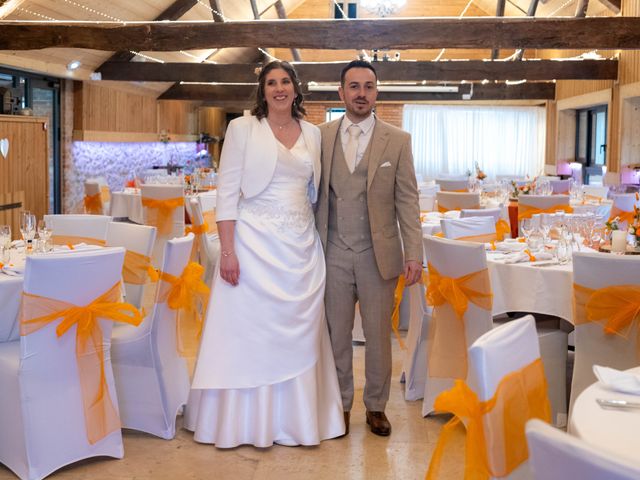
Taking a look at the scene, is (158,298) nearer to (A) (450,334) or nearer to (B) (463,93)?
(A) (450,334)

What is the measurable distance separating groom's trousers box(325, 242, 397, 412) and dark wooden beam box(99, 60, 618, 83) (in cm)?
1056

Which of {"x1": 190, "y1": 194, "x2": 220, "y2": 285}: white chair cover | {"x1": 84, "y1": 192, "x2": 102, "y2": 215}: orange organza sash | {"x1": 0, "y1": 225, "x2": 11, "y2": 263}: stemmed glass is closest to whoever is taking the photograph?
{"x1": 0, "y1": 225, "x2": 11, "y2": 263}: stemmed glass

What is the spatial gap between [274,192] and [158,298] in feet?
2.54

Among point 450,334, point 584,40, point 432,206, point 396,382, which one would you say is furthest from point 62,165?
point 450,334

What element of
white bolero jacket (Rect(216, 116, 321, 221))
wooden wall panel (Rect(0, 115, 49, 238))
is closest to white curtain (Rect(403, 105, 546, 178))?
wooden wall panel (Rect(0, 115, 49, 238))

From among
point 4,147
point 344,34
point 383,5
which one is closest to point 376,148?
point 344,34

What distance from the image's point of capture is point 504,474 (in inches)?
81.4

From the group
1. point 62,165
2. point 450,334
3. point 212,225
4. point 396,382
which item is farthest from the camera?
point 62,165

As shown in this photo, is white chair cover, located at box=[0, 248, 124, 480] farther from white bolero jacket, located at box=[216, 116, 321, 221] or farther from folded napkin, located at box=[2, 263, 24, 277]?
white bolero jacket, located at box=[216, 116, 321, 221]

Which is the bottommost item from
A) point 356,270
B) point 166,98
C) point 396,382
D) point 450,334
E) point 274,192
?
point 396,382

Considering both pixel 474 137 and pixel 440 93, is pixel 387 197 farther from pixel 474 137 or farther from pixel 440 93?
pixel 474 137

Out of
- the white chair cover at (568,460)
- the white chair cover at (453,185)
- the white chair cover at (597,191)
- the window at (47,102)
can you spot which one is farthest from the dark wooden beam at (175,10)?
the white chair cover at (568,460)

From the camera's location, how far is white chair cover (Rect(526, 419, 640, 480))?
1344mm

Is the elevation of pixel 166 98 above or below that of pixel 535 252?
above
